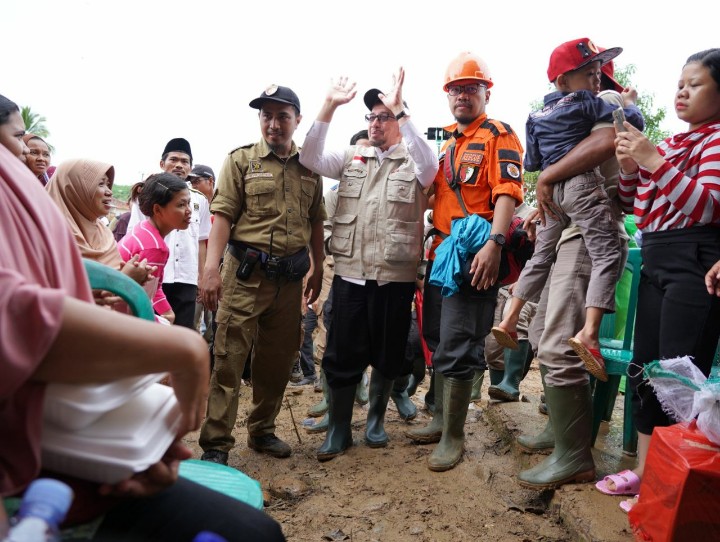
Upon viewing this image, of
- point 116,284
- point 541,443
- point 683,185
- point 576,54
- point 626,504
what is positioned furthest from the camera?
point 541,443

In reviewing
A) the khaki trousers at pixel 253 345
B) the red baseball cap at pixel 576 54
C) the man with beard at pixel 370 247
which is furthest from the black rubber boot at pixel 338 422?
the red baseball cap at pixel 576 54

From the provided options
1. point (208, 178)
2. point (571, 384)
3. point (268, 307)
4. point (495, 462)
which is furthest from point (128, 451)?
point (208, 178)

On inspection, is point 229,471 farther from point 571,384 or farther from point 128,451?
point 571,384

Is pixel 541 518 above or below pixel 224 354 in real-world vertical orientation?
below

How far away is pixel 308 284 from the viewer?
161 inches

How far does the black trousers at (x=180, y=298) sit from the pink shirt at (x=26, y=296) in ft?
10.6

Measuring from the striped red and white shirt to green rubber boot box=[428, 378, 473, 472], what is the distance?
1.42 metres

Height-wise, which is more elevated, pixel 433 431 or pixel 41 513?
pixel 41 513

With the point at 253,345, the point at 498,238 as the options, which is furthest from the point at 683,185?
the point at 253,345

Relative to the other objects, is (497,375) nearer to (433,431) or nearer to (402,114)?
(433,431)

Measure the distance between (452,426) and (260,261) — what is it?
60.4 inches

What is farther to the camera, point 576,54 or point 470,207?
point 470,207

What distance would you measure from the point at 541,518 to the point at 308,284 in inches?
83.3

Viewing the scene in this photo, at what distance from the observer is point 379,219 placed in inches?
141
